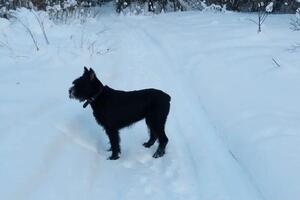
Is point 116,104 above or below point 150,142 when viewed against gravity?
above

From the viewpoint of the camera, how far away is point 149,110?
5.67m

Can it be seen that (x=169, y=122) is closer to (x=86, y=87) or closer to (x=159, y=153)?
(x=159, y=153)

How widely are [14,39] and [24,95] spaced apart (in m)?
4.33

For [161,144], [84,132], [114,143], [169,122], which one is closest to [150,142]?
[161,144]

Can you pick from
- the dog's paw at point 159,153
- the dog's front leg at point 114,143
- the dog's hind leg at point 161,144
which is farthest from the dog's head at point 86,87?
the dog's paw at point 159,153

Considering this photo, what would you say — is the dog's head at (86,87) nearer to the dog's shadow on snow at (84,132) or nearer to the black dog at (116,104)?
the black dog at (116,104)

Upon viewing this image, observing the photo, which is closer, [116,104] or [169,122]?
[116,104]

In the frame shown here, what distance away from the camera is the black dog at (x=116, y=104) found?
5602 mm

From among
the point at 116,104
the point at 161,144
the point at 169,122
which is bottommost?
the point at 169,122

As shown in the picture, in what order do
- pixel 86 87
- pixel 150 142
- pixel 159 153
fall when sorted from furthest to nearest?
pixel 150 142 < pixel 159 153 < pixel 86 87

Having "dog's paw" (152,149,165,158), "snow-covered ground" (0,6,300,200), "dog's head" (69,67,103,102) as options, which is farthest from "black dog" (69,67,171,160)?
"snow-covered ground" (0,6,300,200)

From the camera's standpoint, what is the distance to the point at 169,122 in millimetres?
6664

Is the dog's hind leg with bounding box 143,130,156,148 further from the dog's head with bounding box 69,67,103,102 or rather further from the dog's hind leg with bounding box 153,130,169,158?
the dog's head with bounding box 69,67,103,102

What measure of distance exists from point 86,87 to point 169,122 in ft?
5.14
